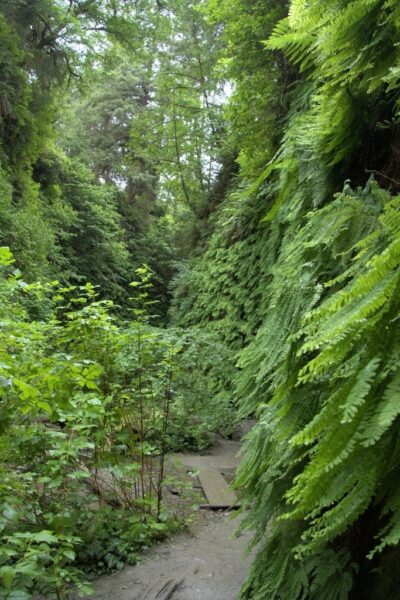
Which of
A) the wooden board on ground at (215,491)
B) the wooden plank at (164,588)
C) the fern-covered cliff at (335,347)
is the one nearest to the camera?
the fern-covered cliff at (335,347)

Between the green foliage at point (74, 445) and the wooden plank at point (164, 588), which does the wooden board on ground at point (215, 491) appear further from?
the wooden plank at point (164, 588)

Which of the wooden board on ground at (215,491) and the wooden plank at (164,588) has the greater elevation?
the wooden board on ground at (215,491)

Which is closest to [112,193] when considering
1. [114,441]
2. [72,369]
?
[114,441]

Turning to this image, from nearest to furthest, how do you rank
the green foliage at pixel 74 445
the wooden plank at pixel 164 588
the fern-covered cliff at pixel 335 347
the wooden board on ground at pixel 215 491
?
the fern-covered cliff at pixel 335 347 → the green foliage at pixel 74 445 → the wooden plank at pixel 164 588 → the wooden board on ground at pixel 215 491

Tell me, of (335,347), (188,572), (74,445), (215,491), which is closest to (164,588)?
(188,572)

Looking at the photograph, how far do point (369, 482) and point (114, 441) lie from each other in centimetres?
330

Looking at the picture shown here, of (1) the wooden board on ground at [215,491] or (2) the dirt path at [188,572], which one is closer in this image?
(2) the dirt path at [188,572]

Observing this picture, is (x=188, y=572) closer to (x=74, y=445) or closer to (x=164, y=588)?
(x=164, y=588)

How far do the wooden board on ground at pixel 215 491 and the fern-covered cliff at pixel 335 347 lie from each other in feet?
8.23

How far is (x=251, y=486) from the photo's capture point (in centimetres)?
222

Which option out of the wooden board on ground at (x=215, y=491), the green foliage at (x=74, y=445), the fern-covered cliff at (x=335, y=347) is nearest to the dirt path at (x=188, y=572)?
the green foliage at (x=74, y=445)

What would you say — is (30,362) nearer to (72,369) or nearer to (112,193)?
(72,369)

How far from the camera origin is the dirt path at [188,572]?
3059 millimetres

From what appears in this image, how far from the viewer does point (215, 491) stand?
5211 millimetres
